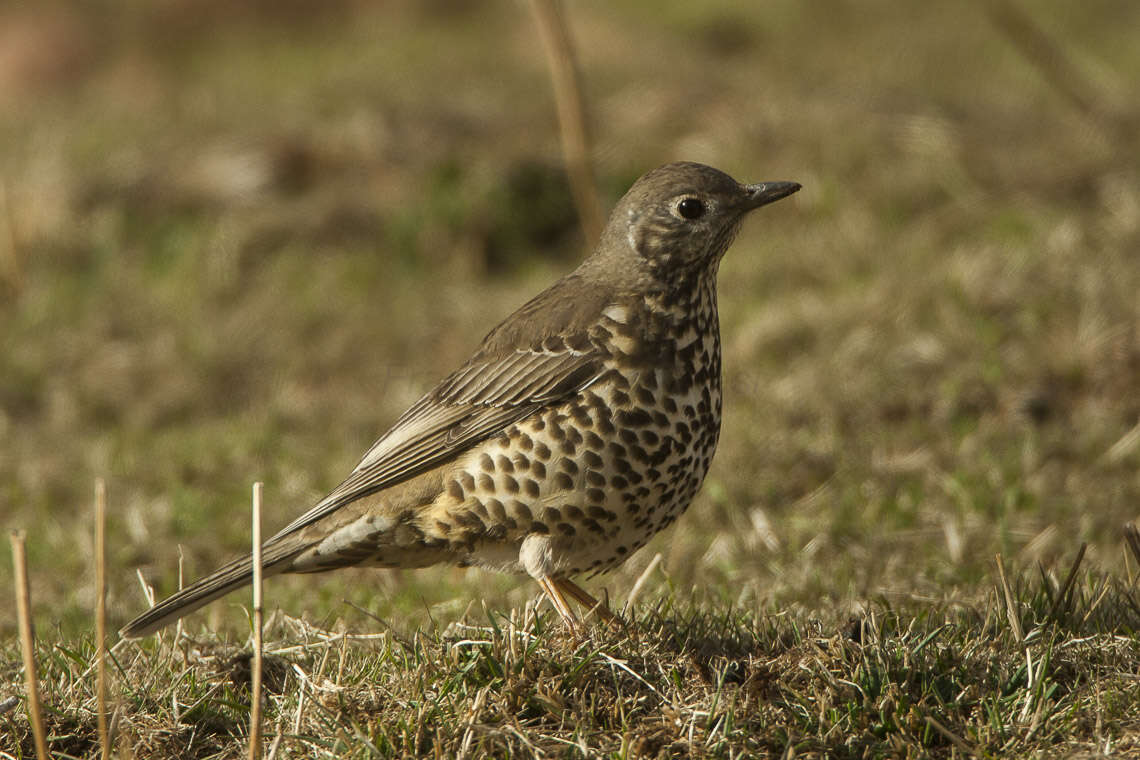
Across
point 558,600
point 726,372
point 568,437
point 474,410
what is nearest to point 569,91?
point 726,372

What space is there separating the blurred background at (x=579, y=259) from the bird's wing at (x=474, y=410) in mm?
550

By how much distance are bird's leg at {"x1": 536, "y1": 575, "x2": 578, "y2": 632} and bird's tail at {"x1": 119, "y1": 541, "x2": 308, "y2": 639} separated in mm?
753

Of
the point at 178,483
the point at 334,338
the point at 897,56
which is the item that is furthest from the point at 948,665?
the point at 897,56

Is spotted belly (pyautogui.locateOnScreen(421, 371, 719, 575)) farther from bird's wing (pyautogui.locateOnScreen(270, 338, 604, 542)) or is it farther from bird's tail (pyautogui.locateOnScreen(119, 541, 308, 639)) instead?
bird's tail (pyautogui.locateOnScreen(119, 541, 308, 639))

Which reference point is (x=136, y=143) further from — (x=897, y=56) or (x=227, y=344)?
(x=897, y=56)

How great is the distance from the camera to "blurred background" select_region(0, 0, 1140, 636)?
225 inches

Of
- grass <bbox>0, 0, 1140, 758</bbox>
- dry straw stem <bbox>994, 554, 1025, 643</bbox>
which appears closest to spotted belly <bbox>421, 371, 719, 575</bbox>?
grass <bbox>0, 0, 1140, 758</bbox>

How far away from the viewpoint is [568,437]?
417cm

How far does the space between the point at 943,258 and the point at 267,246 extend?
4.36 meters

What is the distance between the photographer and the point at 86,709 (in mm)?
3654

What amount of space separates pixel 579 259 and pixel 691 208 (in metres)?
4.81

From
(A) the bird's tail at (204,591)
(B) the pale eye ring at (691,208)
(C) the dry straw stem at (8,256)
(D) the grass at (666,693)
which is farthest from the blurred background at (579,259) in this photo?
(B) the pale eye ring at (691,208)

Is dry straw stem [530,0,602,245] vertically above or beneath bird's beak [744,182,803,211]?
above

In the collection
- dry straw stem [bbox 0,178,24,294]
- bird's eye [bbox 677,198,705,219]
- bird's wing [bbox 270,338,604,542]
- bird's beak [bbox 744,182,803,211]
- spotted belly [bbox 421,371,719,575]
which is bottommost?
spotted belly [bbox 421,371,719,575]
